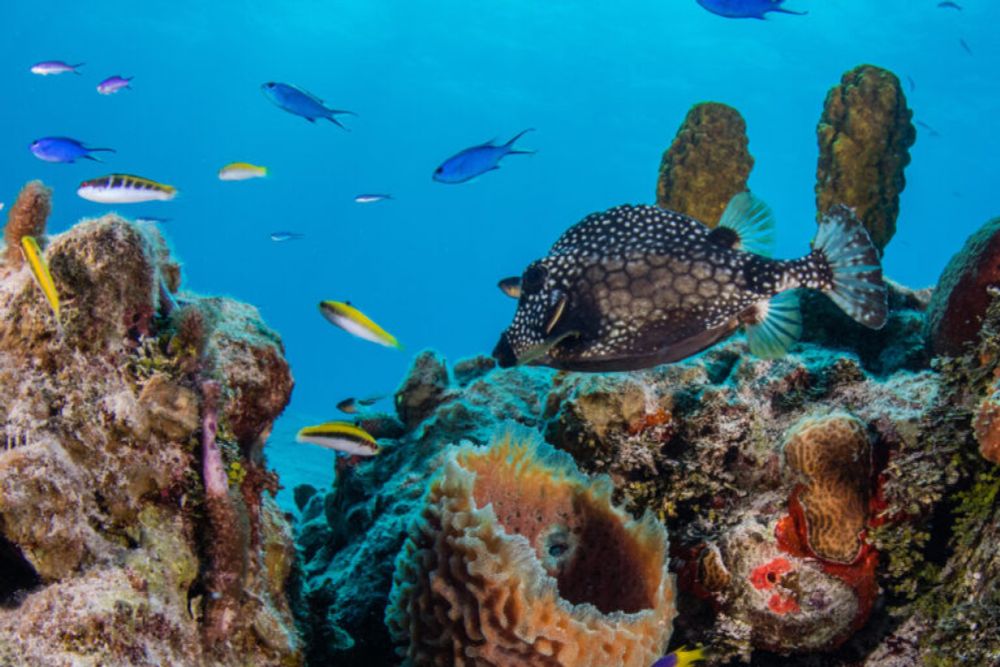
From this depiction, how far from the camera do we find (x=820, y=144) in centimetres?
764

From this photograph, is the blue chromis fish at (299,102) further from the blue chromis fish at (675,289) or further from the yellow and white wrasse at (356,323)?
the blue chromis fish at (675,289)

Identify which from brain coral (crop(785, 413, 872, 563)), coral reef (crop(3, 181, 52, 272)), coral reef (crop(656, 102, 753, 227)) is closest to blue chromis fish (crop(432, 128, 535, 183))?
coral reef (crop(656, 102, 753, 227))

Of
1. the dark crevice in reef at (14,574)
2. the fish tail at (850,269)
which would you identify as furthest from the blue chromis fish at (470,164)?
the dark crevice in reef at (14,574)

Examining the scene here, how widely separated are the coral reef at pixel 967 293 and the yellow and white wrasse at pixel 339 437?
4.14m

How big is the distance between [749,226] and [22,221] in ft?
12.7

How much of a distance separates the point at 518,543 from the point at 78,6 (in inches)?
3927

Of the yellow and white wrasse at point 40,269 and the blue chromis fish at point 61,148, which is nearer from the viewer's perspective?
the yellow and white wrasse at point 40,269

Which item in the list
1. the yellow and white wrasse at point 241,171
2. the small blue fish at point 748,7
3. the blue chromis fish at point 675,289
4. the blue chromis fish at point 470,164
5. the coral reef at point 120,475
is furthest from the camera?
the yellow and white wrasse at point 241,171

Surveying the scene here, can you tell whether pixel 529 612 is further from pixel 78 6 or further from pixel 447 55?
pixel 78 6

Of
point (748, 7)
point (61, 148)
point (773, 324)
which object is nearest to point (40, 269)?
point (773, 324)

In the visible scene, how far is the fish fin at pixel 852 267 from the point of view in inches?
143

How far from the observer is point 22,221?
293 centimetres

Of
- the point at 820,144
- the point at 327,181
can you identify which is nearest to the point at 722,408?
the point at 820,144

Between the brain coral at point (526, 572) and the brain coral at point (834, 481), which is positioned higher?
the brain coral at point (834, 481)
